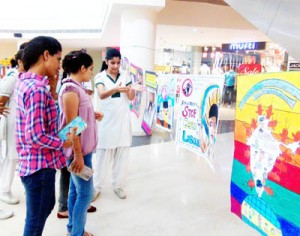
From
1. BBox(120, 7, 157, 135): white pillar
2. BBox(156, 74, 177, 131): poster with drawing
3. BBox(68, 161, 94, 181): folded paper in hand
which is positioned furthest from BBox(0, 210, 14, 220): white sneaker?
BBox(120, 7, 157, 135): white pillar

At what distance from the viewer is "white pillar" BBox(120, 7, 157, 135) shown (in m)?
5.26

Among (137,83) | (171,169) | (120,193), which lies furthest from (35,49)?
(171,169)

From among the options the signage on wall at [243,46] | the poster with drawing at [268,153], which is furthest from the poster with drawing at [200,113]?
the signage on wall at [243,46]

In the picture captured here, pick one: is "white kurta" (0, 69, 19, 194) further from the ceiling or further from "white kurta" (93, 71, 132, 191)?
the ceiling

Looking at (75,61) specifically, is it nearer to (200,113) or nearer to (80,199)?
(80,199)

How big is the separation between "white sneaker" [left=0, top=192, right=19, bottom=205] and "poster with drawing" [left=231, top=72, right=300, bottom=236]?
1944mm

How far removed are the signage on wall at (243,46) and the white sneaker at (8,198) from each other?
13842 mm

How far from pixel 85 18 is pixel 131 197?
37.6 feet

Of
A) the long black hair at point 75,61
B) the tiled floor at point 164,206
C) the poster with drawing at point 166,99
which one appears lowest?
the tiled floor at point 164,206

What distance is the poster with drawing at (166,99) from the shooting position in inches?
128

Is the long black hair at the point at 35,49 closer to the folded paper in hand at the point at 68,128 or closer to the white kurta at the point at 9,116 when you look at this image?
the folded paper in hand at the point at 68,128

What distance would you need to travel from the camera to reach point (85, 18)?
12602 millimetres

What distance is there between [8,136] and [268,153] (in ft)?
6.96

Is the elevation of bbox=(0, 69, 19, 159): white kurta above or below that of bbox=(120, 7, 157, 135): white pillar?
below
